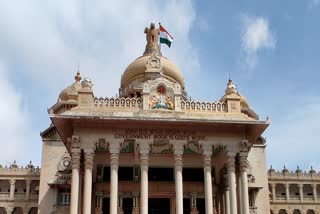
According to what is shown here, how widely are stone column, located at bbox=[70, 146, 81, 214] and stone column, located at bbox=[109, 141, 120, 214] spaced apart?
200 centimetres

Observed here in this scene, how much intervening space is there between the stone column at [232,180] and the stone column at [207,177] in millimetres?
1215

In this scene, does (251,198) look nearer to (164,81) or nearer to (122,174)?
(122,174)

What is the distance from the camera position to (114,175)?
2914 centimetres

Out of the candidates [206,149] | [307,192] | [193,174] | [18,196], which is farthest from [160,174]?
[307,192]

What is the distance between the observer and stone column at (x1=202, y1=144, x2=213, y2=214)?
2917 centimetres

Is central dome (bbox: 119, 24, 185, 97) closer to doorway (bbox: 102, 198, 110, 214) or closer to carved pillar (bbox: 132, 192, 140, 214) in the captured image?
carved pillar (bbox: 132, 192, 140, 214)

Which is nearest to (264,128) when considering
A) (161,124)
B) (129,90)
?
(161,124)

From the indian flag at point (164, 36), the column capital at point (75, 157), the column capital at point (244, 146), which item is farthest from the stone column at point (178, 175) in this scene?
the indian flag at point (164, 36)

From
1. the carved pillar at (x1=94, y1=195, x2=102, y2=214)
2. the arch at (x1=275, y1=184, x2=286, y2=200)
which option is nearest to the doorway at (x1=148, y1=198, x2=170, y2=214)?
the carved pillar at (x1=94, y1=195, x2=102, y2=214)

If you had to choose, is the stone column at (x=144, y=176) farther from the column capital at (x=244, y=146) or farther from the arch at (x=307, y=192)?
the arch at (x=307, y=192)

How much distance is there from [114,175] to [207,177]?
222 inches

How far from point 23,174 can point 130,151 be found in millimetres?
29541

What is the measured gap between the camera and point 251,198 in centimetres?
4706

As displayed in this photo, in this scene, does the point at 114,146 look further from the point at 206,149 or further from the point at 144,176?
the point at 206,149
